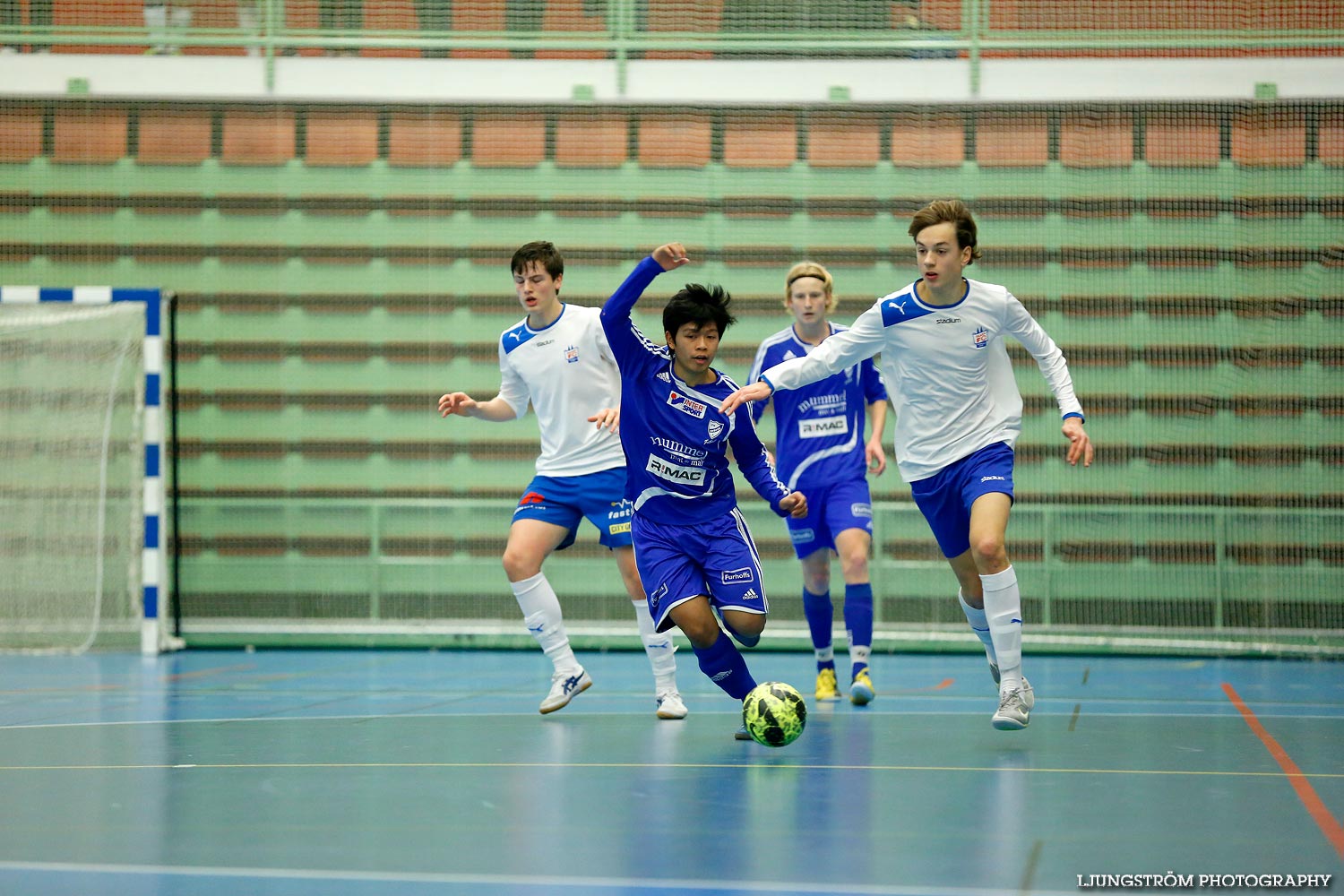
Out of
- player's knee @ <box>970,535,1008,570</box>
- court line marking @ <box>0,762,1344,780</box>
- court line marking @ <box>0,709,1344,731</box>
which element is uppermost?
Result: player's knee @ <box>970,535,1008,570</box>

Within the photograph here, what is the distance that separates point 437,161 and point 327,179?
2.83 ft

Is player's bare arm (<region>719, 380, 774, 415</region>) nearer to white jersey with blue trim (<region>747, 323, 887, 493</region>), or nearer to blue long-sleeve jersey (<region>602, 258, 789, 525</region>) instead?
blue long-sleeve jersey (<region>602, 258, 789, 525</region>)

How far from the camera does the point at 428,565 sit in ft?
32.8

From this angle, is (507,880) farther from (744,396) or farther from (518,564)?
(518,564)

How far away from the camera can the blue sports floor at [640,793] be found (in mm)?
2973

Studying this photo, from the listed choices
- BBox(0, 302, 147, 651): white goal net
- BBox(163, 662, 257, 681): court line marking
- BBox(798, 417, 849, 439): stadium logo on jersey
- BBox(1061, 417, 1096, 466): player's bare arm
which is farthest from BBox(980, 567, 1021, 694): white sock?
BBox(0, 302, 147, 651): white goal net

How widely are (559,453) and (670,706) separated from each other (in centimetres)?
124

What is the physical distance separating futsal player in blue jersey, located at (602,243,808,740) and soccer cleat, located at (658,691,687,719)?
0.59 m

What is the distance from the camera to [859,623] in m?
6.43

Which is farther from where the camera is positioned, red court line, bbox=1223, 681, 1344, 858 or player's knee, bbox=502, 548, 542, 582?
player's knee, bbox=502, 548, 542, 582

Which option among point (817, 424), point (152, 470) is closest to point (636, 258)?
point (152, 470)

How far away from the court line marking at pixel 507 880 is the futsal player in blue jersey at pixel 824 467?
142 inches

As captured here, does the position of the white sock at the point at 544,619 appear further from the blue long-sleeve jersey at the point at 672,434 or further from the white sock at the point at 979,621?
the white sock at the point at 979,621

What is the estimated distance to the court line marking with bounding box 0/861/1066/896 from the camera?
277cm
